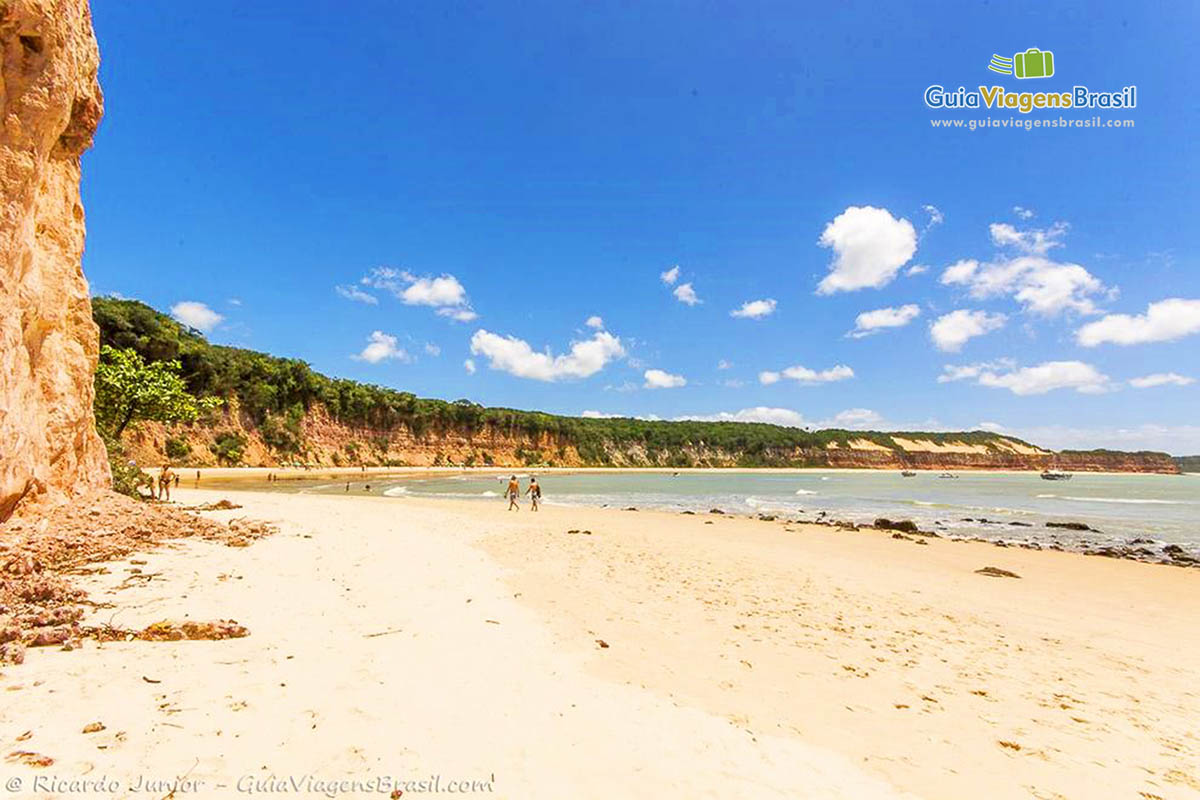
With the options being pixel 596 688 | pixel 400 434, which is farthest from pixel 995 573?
pixel 400 434

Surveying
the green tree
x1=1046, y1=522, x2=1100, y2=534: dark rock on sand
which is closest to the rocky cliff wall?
the green tree

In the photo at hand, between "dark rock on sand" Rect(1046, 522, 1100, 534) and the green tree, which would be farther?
"dark rock on sand" Rect(1046, 522, 1100, 534)

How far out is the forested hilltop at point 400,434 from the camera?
163 feet

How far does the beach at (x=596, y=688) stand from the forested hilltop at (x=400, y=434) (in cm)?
2124

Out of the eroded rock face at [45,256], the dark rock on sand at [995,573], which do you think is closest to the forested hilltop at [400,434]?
the eroded rock face at [45,256]

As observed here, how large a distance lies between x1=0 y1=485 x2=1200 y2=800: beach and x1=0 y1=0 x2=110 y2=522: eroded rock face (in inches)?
121

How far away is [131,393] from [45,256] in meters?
10.2

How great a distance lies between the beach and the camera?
3.79m

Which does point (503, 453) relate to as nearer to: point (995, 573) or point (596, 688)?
point (995, 573)

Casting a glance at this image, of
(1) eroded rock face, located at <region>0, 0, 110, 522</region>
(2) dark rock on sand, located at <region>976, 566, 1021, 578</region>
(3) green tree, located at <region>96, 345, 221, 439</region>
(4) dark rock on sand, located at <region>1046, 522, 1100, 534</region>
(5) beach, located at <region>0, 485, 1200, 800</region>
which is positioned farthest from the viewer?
(4) dark rock on sand, located at <region>1046, 522, 1100, 534</region>

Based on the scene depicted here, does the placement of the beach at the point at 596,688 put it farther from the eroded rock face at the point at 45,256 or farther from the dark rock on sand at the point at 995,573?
the eroded rock face at the point at 45,256

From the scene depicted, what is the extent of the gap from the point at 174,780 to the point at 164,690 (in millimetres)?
1545

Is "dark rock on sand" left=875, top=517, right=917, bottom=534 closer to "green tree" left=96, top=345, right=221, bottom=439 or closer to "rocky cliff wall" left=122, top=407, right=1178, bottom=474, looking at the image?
"green tree" left=96, top=345, right=221, bottom=439

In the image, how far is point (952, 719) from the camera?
5324mm
